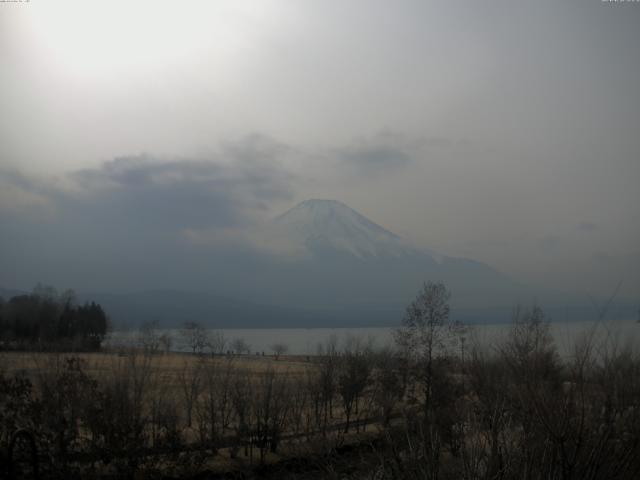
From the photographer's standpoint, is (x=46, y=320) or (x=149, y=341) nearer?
(x=149, y=341)

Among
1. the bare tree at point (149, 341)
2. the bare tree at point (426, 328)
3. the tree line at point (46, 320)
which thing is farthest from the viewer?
the tree line at point (46, 320)

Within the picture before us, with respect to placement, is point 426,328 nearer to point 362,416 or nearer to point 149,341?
point 362,416

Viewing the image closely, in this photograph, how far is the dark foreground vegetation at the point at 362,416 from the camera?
685 cm

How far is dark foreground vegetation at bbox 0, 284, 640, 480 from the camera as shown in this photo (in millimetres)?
6848

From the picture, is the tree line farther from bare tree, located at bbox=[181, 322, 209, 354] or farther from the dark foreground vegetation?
the dark foreground vegetation

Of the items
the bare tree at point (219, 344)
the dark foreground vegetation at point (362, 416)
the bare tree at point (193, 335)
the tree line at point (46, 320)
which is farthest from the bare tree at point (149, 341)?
the bare tree at point (193, 335)

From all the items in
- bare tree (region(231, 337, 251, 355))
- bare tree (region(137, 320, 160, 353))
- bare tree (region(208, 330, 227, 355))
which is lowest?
bare tree (region(231, 337, 251, 355))

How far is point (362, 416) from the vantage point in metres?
36.6

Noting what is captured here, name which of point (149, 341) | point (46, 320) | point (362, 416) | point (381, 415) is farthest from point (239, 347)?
point (149, 341)

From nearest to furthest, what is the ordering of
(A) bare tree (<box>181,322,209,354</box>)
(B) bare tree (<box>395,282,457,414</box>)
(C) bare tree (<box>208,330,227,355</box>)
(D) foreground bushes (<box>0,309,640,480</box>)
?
(D) foreground bushes (<box>0,309,640,480</box>) → (B) bare tree (<box>395,282,457,414</box>) → (C) bare tree (<box>208,330,227,355</box>) → (A) bare tree (<box>181,322,209,354</box>)

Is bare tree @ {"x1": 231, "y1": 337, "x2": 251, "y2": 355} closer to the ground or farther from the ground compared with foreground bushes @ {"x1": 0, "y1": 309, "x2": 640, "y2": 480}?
closer to the ground

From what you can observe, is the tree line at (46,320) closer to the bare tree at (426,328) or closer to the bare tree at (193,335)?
the bare tree at (193,335)

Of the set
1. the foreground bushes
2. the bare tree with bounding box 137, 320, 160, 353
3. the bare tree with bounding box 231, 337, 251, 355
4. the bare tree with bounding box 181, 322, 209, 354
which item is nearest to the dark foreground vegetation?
the foreground bushes

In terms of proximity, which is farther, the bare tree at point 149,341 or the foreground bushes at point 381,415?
the bare tree at point 149,341
